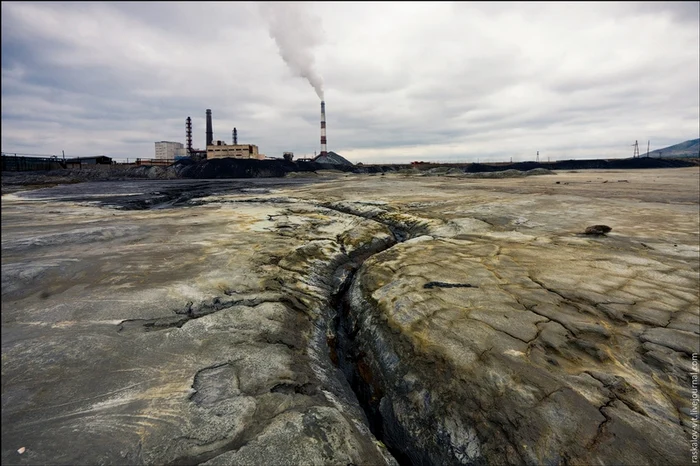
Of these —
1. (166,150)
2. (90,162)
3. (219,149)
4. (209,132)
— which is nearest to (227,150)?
(219,149)

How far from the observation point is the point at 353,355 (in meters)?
3.44

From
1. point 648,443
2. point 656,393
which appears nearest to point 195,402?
point 648,443

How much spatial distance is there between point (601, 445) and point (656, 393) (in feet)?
2.63

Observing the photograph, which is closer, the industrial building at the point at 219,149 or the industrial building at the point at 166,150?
the industrial building at the point at 219,149

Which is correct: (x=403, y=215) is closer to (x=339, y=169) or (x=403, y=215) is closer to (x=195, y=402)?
(x=195, y=402)

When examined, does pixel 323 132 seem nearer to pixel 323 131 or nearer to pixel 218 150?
pixel 323 131

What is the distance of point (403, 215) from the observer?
911 centimetres

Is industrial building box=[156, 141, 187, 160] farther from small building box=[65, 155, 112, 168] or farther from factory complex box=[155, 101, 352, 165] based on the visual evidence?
small building box=[65, 155, 112, 168]

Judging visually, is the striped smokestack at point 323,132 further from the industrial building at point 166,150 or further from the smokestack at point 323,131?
the industrial building at point 166,150

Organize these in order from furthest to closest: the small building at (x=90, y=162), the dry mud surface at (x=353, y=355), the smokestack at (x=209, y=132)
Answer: the smokestack at (x=209, y=132) → the small building at (x=90, y=162) → the dry mud surface at (x=353, y=355)

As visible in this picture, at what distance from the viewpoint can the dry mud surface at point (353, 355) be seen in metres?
1.96

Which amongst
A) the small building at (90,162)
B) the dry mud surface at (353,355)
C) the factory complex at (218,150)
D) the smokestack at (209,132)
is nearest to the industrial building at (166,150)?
the factory complex at (218,150)

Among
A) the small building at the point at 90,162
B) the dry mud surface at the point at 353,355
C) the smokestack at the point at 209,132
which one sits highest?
the smokestack at the point at 209,132

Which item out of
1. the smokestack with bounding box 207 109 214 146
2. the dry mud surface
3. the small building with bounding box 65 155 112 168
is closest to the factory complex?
the smokestack with bounding box 207 109 214 146
